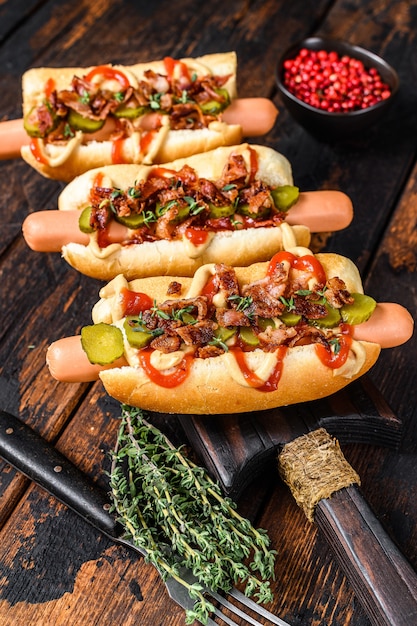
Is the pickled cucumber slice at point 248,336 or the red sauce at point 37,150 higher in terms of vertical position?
the red sauce at point 37,150

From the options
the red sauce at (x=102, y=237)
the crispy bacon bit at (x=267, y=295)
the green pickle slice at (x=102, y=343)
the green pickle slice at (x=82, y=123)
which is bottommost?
the crispy bacon bit at (x=267, y=295)

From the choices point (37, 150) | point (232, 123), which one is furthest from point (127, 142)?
point (232, 123)

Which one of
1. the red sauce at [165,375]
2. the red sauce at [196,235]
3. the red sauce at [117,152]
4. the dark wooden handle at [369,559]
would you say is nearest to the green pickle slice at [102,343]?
the red sauce at [165,375]

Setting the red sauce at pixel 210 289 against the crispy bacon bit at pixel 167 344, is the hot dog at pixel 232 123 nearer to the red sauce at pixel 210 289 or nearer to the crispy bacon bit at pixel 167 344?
the red sauce at pixel 210 289

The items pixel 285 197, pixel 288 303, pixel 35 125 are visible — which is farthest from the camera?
pixel 35 125

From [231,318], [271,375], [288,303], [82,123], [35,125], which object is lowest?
[271,375]

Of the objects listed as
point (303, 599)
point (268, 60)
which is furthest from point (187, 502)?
point (268, 60)

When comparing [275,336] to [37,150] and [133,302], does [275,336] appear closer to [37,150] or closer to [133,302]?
[133,302]
